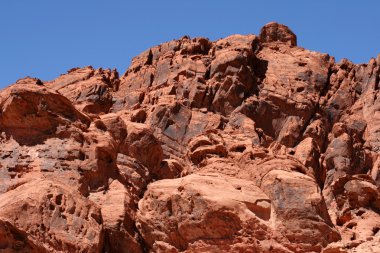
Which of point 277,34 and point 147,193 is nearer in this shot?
point 147,193

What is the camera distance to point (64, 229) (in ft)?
79.6

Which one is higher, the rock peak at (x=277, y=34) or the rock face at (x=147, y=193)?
the rock peak at (x=277, y=34)

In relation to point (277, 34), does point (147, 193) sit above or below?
below

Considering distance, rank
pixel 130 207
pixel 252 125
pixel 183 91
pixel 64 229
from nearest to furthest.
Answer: pixel 64 229
pixel 130 207
pixel 252 125
pixel 183 91

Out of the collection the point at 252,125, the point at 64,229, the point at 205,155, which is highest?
the point at 252,125

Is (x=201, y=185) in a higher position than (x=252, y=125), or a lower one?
lower

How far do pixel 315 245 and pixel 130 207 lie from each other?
7137mm

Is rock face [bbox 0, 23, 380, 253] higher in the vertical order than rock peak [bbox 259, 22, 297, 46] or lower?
lower

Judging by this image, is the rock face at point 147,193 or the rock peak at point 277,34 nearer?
the rock face at point 147,193

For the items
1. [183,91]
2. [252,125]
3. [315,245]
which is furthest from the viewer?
[183,91]

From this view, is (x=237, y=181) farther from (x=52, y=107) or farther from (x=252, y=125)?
(x=252, y=125)

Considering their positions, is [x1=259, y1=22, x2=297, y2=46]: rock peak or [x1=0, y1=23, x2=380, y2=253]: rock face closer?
[x1=0, y1=23, x2=380, y2=253]: rock face

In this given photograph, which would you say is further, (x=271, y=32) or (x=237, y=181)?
(x=271, y=32)

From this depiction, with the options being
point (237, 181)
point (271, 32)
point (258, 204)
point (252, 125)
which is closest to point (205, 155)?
point (237, 181)
